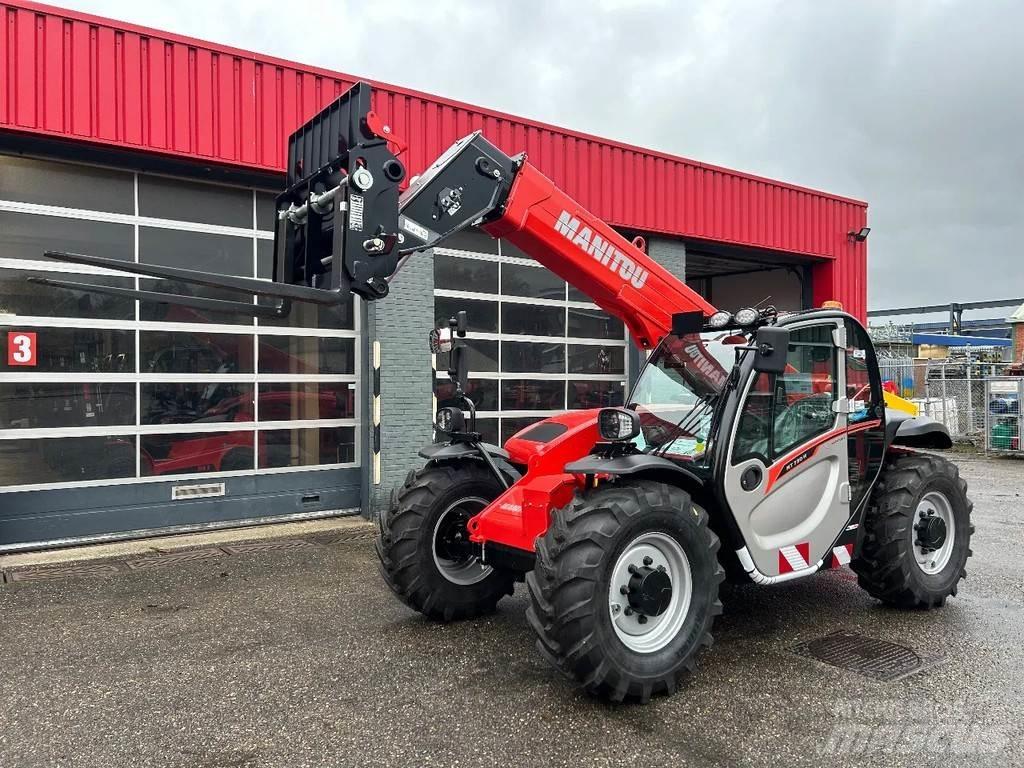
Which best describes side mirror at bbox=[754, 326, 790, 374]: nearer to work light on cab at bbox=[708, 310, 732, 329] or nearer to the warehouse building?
work light on cab at bbox=[708, 310, 732, 329]

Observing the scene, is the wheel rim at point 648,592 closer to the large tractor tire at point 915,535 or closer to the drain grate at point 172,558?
the large tractor tire at point 915,535

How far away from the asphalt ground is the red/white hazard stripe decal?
51cm

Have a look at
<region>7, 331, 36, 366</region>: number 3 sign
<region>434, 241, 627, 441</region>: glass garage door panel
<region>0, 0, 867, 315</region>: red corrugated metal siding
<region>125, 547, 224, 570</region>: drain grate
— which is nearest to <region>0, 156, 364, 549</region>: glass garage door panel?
<region>7, 331, 36, 366</region>: number 3 sign

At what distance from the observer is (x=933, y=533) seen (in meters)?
5.66

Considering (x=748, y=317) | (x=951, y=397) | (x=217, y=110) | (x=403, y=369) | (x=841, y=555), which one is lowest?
(x=841, y=555)

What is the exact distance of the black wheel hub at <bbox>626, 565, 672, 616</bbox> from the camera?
412cm

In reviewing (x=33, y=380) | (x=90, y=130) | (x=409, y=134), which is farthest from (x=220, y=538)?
(x=409, y=134)

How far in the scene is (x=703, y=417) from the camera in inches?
195

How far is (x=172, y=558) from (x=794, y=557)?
5.70 meters

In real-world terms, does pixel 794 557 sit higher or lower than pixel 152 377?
lower

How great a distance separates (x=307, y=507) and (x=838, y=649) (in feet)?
21.1

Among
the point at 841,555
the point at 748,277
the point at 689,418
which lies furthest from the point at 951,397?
the point at 689,418

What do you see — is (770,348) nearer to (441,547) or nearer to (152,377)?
(441,547)

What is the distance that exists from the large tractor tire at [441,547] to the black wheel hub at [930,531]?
301 cm
